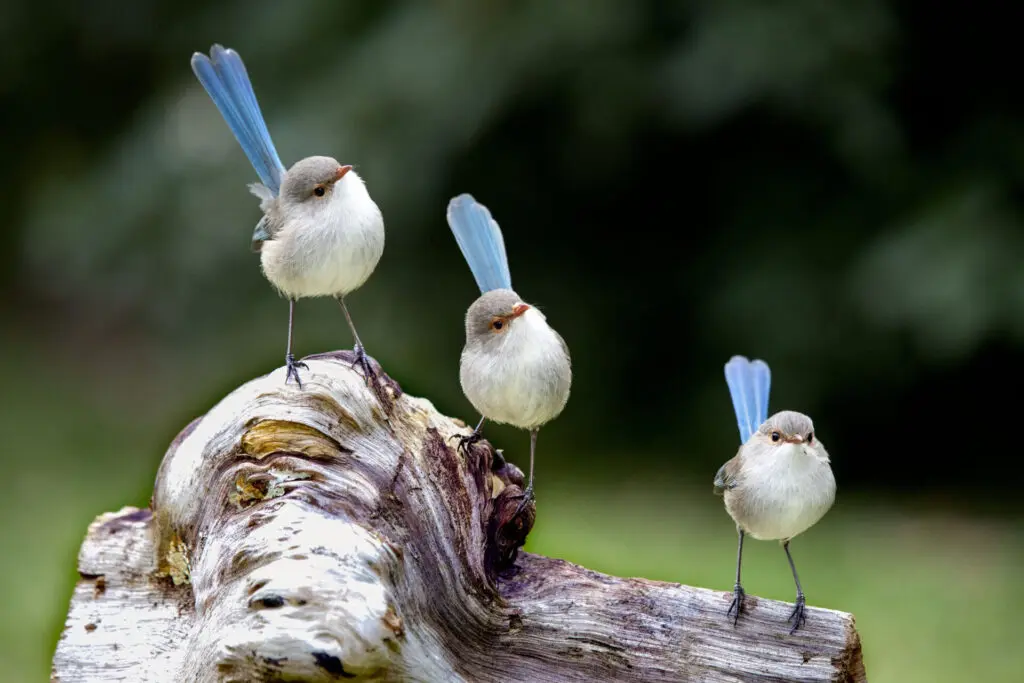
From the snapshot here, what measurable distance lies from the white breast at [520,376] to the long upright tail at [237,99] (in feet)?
2.50

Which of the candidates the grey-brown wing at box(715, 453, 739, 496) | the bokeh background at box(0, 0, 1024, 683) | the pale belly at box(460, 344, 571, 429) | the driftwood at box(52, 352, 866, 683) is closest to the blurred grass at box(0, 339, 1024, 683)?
the bokeh background at box(0, 0, 1024, 683)

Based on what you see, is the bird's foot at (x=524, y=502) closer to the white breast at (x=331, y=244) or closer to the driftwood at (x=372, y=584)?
the driftwood at (x=372, y=584)

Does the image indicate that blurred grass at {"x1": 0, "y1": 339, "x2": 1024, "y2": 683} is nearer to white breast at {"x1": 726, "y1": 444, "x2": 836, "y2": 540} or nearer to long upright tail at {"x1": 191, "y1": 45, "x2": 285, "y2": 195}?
white breast at {"x1": 726, "y1": 444, "x2": 836, "y2": 540}

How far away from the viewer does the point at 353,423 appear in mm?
3143

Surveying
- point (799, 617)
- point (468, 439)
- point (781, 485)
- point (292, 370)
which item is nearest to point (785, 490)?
point (781, 485)

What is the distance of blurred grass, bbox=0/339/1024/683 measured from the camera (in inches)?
208

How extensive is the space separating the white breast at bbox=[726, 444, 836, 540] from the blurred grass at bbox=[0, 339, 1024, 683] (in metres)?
2.10

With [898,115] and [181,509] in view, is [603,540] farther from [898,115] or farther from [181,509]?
[181,509]

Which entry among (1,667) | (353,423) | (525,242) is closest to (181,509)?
(353,423)

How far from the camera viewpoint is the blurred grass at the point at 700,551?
17.3 ft

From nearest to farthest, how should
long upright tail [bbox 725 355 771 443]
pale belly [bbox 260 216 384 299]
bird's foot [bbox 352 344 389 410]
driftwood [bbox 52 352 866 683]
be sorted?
driftwood [bbox 52 352 866 683] → pale belly [bbox 260 216 384 299] → bird's foot [bbox 352 344 389 410] → long upright tail [bbox 725 355 771 443]

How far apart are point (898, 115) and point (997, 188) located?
0.59m

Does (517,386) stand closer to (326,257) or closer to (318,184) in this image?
(326,257)

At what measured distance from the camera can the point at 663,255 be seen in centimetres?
652
